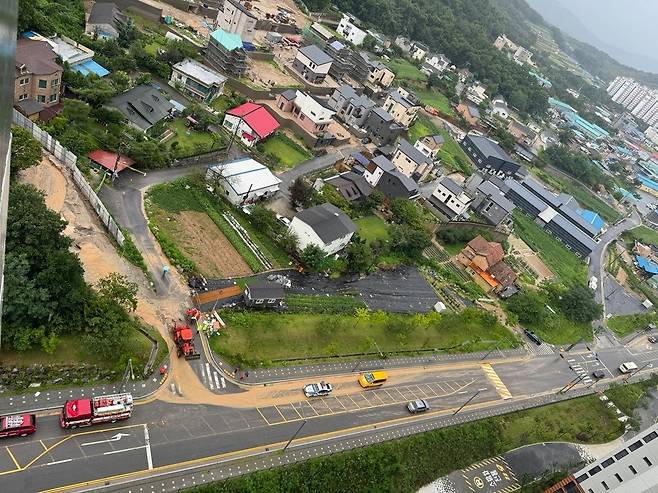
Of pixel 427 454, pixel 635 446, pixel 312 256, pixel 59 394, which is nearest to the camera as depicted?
pixel 59 394

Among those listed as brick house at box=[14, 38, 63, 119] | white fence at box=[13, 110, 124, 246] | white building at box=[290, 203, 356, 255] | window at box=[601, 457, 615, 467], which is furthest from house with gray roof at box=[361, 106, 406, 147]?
window at box=[601, 457, 615, 467]

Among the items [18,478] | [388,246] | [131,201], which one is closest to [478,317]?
[388,246]

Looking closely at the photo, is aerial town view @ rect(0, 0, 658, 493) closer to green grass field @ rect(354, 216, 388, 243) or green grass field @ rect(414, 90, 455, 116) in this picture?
green grass field @ rect(354, 216, 388, 243)

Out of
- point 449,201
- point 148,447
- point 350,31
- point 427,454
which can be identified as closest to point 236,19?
point 350,31

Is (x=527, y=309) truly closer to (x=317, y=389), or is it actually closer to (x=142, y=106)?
(x=317, y=389)

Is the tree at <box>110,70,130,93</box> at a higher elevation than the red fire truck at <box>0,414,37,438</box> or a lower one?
higher
